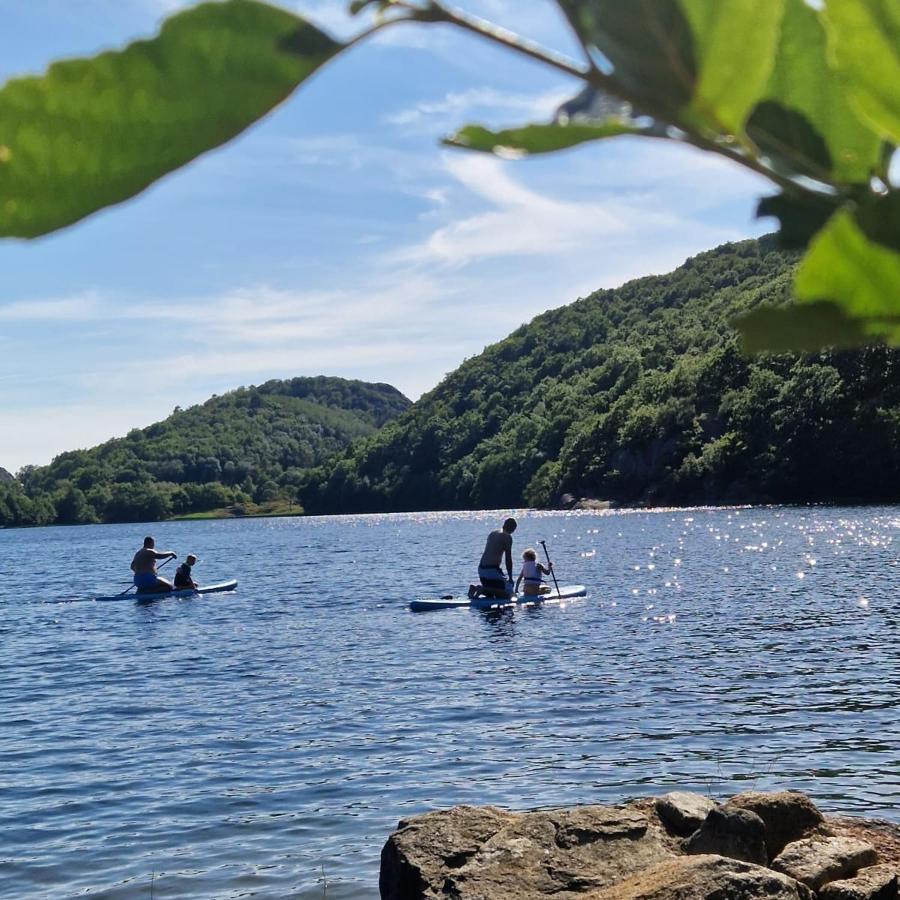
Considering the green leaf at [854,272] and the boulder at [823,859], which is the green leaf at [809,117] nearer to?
the green leaf at [854,272]

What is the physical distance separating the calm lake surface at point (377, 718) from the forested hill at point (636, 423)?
75.8 feet

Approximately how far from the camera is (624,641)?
2353cm

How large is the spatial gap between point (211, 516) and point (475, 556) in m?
127

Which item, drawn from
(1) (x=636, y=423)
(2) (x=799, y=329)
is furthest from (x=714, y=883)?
(1) (x=636, y=423)

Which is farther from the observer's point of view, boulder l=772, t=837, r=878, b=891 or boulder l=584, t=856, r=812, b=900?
boulder l=772, t=837, r=878, b=891

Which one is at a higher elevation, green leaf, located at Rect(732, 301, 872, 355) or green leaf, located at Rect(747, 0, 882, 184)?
green leaf, located at Rect(747, 0, 882, 184)

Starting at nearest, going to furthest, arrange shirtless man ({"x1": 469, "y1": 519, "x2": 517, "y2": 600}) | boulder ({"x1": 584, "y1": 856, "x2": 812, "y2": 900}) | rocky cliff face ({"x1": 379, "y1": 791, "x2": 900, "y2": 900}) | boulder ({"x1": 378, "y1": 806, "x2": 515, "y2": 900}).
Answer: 1. boulder ({"x1": 584, "y1": 856, "x2": 812, "y2": 900})
2. rocky cliff face ({"x1": 379, "y1": 791, "x2": 900, "y2": 900})
3. boulder ({"x1": 378, "y1": 806, "x2": 515, "y2": 900})
4. shirtless man ({"x1": 469, "y1": 519, "x2": 517, "y2": 600})

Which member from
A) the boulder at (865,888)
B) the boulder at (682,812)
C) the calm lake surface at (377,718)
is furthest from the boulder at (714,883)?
the calm lake surface at (377,718)

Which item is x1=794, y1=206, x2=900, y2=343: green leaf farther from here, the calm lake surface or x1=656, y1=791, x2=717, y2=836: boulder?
the calm lake surface

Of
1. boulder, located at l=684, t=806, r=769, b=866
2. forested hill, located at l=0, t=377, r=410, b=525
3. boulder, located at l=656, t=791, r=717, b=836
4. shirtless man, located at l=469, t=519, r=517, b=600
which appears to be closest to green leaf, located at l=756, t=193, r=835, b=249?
boulder, located at l=684, t=806, r=769, b=866

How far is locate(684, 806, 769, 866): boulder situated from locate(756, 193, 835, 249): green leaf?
7685 mm

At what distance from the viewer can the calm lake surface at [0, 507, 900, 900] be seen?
1081cm

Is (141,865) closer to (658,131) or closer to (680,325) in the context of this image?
(658,131)

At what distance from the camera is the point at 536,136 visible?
402 mm
